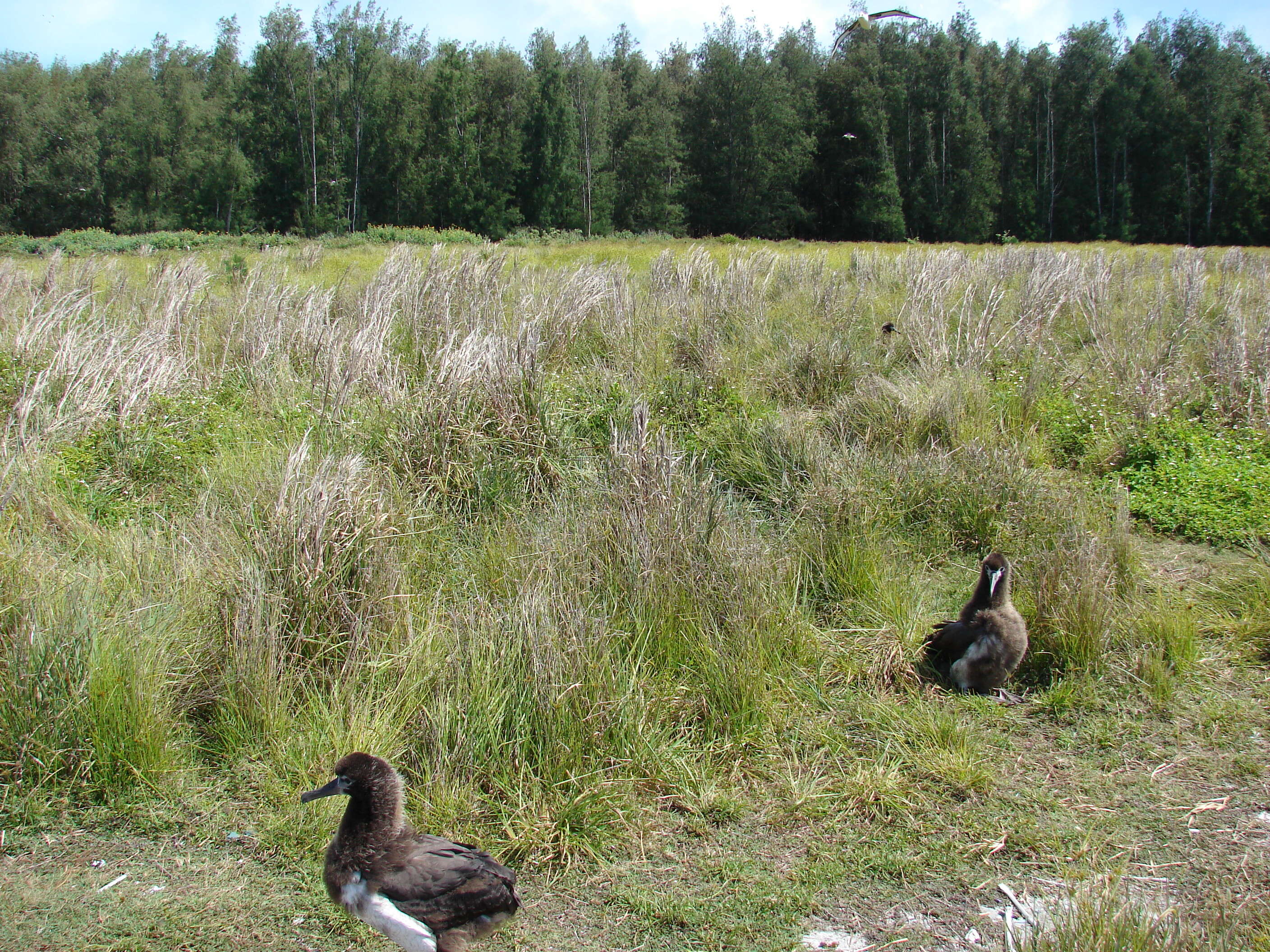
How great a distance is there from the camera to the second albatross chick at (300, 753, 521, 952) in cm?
239

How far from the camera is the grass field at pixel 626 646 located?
9.29 ft

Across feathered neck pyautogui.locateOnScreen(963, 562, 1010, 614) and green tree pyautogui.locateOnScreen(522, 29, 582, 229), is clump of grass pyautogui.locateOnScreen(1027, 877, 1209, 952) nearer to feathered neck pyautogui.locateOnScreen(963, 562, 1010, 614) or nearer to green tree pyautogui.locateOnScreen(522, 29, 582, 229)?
feathered neck pyautogui.locateOnScreen(963, 562, 1010, 614)

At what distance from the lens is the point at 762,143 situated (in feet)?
163

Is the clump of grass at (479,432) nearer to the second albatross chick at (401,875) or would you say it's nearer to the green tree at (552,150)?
the second albatross chick at (401,875)

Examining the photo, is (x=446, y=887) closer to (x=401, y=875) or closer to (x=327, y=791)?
(x=401, y=875)

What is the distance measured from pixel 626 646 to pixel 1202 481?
444 cm

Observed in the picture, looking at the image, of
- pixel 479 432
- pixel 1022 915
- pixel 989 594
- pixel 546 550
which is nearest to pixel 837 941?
pixel 1022 915

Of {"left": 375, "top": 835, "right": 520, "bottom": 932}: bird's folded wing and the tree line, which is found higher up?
the tree line

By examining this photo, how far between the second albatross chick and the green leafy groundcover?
4.83 m

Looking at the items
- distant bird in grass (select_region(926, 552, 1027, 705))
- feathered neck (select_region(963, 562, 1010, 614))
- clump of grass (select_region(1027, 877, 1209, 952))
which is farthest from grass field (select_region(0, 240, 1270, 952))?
feathered neck (select_region(963, 562, 1010, 614))

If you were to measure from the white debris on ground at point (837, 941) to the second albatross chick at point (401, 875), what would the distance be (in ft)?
2.93

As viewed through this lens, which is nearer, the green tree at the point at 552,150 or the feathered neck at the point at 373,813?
the feathered neck at the point at 373,813

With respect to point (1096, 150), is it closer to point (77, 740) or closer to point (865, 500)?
point (865, 500)

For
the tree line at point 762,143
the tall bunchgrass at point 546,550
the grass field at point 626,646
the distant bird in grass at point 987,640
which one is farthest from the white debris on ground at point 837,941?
the tree line at point 762,143
